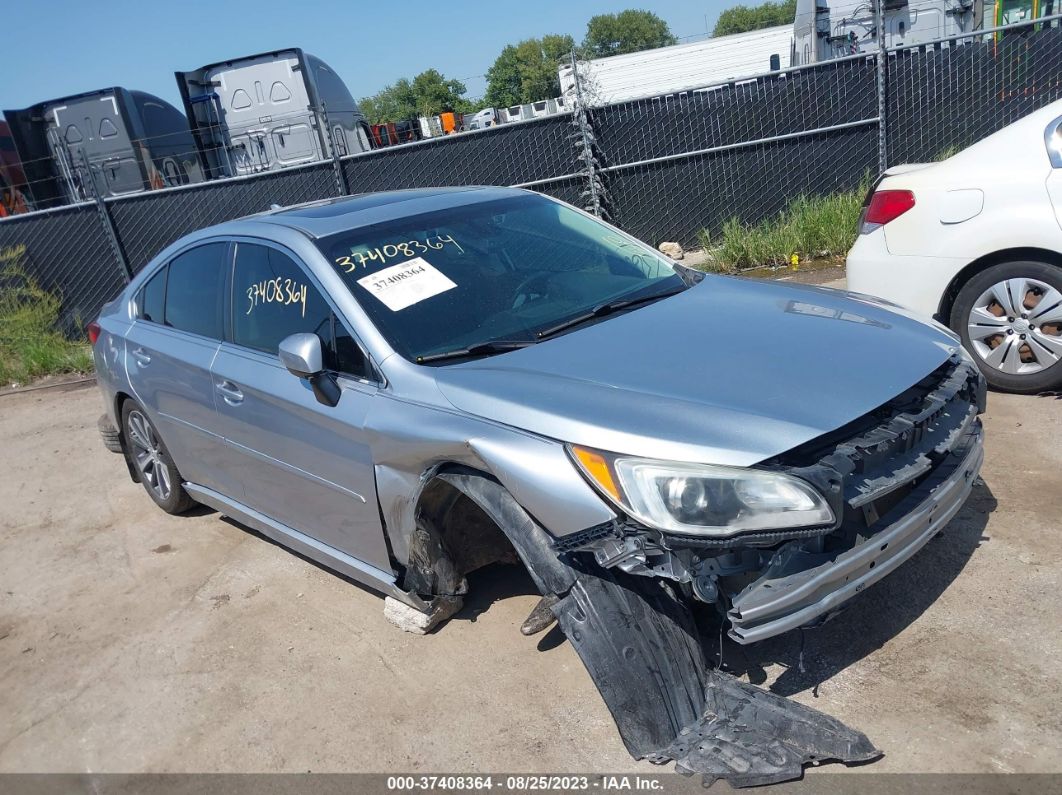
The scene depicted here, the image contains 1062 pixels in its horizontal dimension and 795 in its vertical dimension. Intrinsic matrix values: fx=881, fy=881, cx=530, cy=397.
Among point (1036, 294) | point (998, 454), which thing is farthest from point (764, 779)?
point (1036, 294)

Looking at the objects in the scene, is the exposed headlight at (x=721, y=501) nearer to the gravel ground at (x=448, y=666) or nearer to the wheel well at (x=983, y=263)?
the gravel ground at (x=448, y=666)

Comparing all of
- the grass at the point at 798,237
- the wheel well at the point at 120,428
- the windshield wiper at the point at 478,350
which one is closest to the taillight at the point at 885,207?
the windshield wiper at the point at 478,350

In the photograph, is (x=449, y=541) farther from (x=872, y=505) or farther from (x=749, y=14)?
(x=749, y=14)

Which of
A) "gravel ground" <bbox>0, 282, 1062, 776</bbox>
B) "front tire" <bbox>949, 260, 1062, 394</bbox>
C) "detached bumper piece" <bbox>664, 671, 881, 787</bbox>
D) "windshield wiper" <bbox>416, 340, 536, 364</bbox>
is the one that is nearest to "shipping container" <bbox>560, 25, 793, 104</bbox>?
"front tire" <bbox>949, 260, 1062, 394</bbox>

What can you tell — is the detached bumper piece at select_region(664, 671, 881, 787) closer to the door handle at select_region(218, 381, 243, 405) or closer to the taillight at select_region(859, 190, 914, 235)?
the door handle at select_region(218, 381, 243, 405)

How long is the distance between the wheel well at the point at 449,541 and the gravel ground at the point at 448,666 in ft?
1.11

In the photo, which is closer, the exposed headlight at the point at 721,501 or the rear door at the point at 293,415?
the exposed headlight at the point at 721,501

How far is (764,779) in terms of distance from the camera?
2.45 m

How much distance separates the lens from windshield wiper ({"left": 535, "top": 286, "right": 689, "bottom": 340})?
330 cm

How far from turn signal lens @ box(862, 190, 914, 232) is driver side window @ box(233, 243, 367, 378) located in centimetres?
331

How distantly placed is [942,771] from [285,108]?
13.5 metres

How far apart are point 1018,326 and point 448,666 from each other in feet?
11.6

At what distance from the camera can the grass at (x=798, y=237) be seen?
351 inches

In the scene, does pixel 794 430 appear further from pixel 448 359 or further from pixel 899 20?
pixel 899 20
